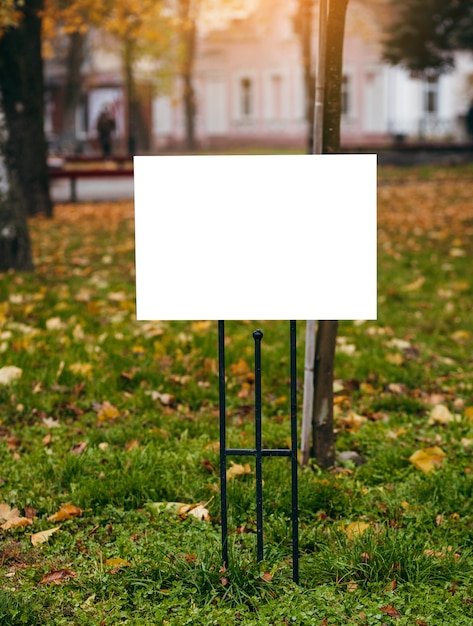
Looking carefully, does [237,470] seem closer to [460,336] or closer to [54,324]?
[54,324]

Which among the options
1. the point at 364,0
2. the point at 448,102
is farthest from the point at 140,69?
the point at 364,0

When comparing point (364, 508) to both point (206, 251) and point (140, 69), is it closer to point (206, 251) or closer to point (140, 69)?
point (206, 251)

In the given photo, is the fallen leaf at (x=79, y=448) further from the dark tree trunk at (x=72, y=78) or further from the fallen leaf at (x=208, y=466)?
the dark tree trunk at (x=72, y=78)

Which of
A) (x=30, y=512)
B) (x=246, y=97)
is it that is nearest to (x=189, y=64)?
(x=246, y=97)

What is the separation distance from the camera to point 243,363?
226 inches

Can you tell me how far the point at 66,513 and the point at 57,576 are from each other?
20.1 inches

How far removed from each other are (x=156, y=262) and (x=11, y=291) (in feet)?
17.4

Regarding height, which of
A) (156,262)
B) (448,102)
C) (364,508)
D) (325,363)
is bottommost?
(364,508)

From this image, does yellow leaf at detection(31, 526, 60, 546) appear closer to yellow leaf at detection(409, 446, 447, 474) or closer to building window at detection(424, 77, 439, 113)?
yellow leaf at detection(409, 446, 447, 474)

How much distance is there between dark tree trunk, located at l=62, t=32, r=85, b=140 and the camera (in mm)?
35969

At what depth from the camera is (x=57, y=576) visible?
3.35 m

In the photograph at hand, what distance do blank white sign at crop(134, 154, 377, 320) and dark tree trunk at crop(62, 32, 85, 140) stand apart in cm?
3450

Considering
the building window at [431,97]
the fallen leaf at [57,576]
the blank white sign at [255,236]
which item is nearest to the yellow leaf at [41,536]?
the fallen leaf at [57,576]

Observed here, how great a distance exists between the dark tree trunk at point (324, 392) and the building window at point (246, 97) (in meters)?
43.6
